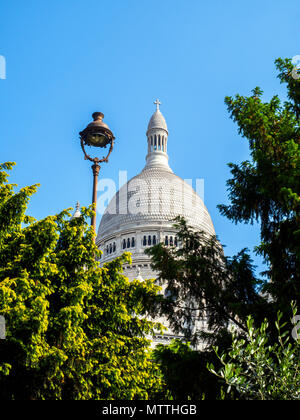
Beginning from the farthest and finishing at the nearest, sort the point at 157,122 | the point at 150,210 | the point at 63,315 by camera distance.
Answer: the point at 157,122, the point at 150,210, the point at 63,315

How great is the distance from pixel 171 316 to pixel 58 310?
4091 mm

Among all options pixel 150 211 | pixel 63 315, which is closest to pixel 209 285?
pixel 63 315

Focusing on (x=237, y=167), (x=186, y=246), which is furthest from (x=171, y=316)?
(x=237, y=167)

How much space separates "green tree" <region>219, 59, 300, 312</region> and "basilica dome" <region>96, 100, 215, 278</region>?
217 feet

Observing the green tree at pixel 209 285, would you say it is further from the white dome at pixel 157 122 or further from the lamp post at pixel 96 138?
the white dome at pixel 157 122

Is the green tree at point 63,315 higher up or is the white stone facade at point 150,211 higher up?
the white stone facade at point 150,211

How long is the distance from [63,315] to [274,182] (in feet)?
24.2

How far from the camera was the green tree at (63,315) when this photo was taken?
1467 centimetres

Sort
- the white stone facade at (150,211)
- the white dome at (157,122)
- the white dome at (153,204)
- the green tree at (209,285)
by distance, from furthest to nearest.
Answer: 1. the white dome at (157,122)
2. the white dome at (153,204)
3. the white stone facade at (150,211)
4. the green tree at (209,285)

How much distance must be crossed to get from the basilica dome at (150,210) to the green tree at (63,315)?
6245 centimetres

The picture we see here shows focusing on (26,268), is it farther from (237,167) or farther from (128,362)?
(237,167)

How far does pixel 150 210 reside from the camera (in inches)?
3595

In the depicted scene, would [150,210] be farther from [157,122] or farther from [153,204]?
[157,122]

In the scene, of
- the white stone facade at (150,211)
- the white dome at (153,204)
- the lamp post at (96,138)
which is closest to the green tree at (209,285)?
the lamp post at (96,138)
